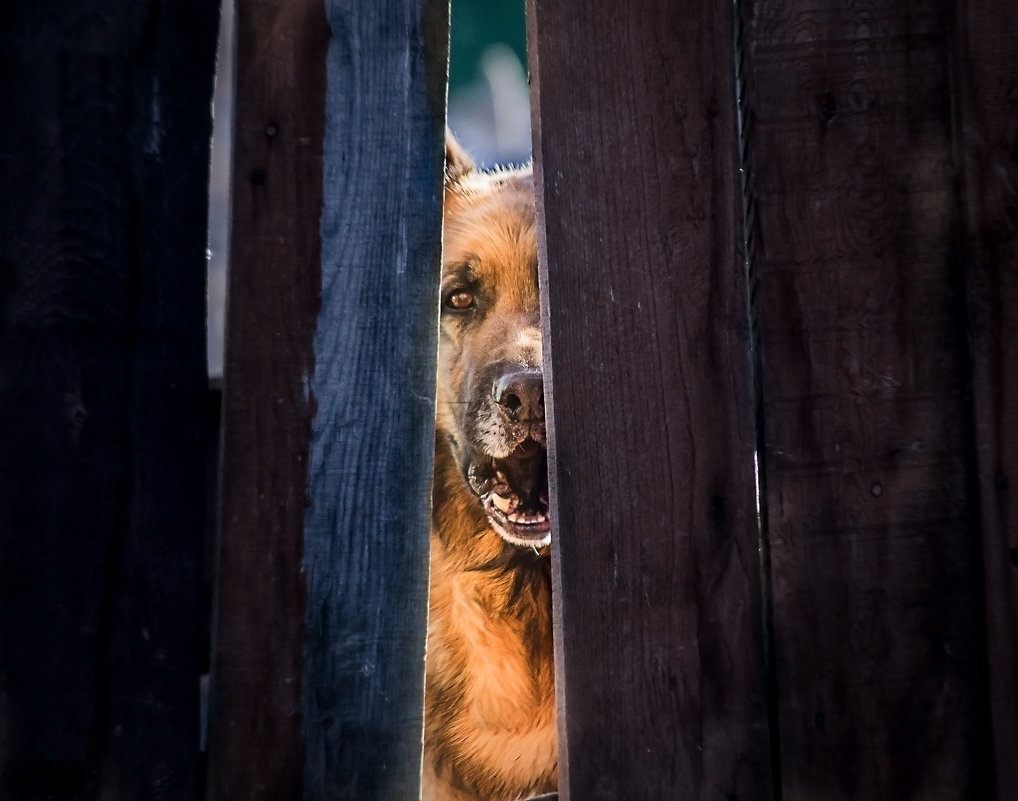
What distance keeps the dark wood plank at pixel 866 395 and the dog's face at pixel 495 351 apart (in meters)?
1.35

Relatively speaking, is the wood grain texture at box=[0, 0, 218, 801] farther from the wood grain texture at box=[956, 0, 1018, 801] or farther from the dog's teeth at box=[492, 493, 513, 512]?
the dog's teeth at box=[492, 493, 513, 512]

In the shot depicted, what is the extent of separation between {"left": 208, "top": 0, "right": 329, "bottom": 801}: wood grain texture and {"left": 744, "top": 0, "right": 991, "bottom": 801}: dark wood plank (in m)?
0.77

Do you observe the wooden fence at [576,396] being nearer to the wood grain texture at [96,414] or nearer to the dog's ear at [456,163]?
the wood grain texture at [96,414]

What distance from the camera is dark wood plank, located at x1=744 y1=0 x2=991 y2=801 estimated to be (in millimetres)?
1412

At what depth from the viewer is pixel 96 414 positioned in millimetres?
1222

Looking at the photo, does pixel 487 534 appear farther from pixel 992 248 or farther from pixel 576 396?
pixel 992 248

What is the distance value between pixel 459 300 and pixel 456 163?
587 millimetres

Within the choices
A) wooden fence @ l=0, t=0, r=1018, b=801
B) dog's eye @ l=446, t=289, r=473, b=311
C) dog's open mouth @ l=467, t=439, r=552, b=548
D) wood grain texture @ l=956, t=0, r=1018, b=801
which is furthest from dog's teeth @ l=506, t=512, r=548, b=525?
wood grain texture @ l=956, t=0, r=1018, b=801

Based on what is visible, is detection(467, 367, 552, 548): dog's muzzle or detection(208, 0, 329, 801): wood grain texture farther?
detection(467, 367, 552, 548): dog's muzzle

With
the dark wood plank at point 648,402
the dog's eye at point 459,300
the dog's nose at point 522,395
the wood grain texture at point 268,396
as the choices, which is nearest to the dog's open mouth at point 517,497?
the dog's nose at point 522,395

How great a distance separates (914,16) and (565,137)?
0.68 meters

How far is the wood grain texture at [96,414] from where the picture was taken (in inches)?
46.9

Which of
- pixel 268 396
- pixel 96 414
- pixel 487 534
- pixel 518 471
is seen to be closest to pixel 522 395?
pixel 518 471

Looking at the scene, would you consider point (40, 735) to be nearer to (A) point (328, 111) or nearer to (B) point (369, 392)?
(B) point (369, 392)
